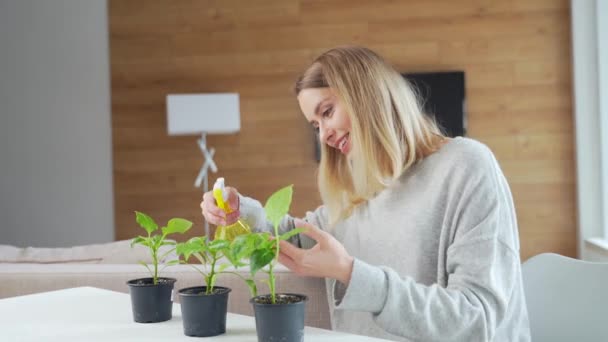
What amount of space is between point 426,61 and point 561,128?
105 cm

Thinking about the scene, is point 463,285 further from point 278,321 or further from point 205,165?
point 205,165

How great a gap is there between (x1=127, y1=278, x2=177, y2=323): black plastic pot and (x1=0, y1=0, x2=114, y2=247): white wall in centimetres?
448

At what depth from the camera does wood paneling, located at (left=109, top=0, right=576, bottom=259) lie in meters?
4.95

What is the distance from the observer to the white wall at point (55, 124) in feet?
17.9

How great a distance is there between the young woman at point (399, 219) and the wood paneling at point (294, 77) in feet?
11.7

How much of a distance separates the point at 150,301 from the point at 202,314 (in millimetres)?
141

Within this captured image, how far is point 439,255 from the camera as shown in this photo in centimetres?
135

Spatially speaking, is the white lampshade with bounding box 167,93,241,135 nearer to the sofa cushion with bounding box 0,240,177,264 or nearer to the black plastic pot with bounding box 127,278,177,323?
the sofa cushion with bounding box 0,240,177,264

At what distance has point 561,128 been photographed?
493cm

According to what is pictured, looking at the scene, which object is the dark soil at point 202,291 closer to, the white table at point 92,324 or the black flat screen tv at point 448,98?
the white table at point 92,324

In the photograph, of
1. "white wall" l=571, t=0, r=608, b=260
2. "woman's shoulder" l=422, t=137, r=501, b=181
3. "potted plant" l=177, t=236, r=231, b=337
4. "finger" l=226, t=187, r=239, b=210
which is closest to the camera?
"potted plant" l=177, t=236, r=231, b=337

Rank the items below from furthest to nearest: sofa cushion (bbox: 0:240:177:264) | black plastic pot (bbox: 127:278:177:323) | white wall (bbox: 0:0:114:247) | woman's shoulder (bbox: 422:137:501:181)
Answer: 1. white wall (bbox: 0:0:114:247)
2. sofa cushion (bbox: 0:240:177:264)
3. woman's shoulder (bbox: 422:137:501:181)
4. black plastic pot (bbox: 127:278:177:323)

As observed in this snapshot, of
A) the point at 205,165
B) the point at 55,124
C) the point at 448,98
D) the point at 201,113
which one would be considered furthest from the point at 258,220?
the point at 55,124

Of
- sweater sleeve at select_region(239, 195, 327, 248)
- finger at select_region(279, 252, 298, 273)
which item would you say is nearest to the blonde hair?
sweater sleeve at select_region(239, 195, 327, 248)
